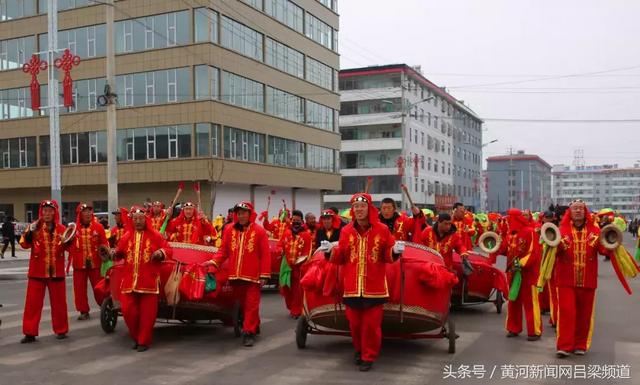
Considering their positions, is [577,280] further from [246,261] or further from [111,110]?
[111,110]

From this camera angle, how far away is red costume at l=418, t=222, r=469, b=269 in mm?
9664

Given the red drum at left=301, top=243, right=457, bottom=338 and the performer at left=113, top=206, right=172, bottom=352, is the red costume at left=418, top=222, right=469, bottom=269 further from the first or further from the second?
the performer at left=113, top=206, right=172, bottom=352

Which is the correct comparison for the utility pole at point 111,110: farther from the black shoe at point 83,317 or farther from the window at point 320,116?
the window at point 320,116

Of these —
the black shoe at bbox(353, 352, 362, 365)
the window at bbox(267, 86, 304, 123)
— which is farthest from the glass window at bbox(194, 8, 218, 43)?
the black shoe at bbox(353, 352, 362, 365)

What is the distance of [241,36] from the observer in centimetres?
3797

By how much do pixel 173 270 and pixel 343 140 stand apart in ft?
194

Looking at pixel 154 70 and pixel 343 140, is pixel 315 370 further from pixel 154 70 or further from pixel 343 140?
pixel 343 140

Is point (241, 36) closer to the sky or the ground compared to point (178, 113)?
closer to the sky

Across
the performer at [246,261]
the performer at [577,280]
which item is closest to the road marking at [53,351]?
the performer at [246,261]

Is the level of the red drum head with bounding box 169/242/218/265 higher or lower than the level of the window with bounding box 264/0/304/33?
lower

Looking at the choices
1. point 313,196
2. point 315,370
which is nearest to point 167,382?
point 315,370

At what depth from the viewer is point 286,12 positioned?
4334 cm

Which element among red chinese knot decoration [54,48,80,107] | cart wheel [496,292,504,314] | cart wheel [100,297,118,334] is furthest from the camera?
red chinese knot decoration [54,48,80,107]

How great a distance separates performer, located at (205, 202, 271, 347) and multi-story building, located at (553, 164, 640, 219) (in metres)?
134
